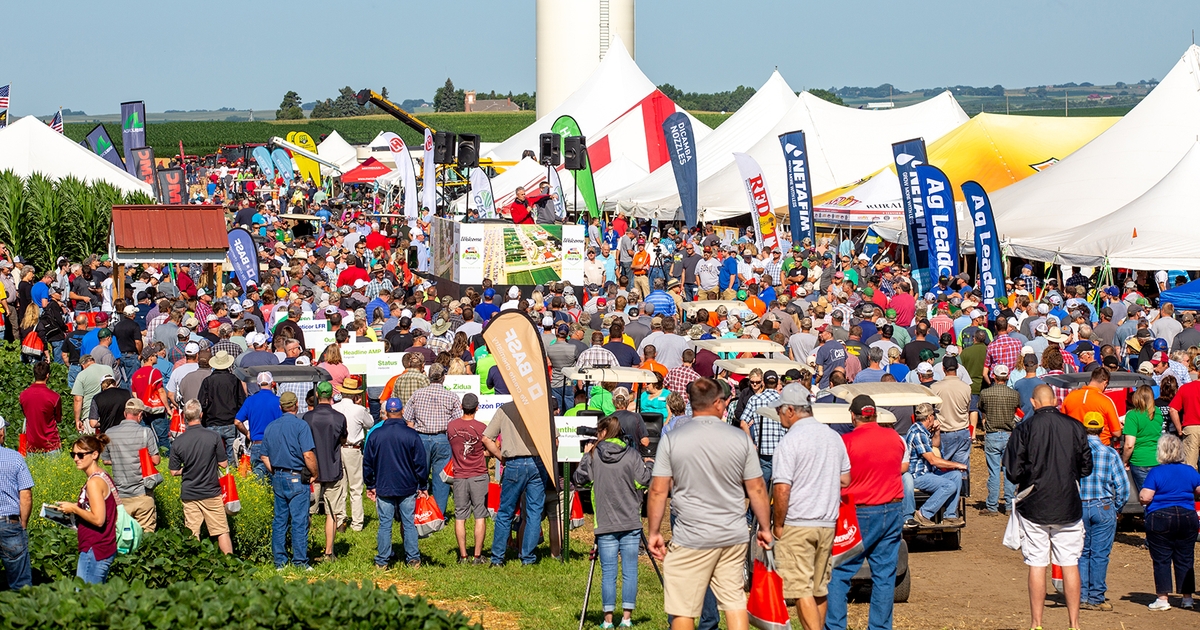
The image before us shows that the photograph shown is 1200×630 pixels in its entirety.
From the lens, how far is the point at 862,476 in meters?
7.50

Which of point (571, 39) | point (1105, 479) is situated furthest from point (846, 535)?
point (571, 39)

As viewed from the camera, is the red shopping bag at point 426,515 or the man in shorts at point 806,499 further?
the red shopping bag at point 426,515

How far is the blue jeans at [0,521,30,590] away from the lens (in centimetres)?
775

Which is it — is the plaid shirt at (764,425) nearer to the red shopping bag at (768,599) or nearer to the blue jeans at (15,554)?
the red shopping bag at (768,599)

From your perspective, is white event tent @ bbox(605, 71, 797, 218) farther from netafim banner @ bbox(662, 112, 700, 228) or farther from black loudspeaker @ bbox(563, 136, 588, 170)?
black loudspeaker @ bbox(563, 136, 588, 170)

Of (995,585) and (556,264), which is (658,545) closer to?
(995,585)

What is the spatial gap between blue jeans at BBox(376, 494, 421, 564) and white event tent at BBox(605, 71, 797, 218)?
2222 cm

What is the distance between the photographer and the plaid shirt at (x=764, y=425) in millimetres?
9891

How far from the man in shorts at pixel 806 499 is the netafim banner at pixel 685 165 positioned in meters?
20.9

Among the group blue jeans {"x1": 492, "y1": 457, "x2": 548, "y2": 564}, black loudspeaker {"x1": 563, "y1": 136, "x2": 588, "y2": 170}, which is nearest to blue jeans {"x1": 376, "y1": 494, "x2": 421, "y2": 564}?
blue jeans {"x1": 492, "y1": 457, "x2": 548, "y2": 564}

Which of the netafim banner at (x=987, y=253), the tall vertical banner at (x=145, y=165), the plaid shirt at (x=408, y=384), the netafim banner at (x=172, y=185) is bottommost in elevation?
the plaid shirt at (x=408, y=384)

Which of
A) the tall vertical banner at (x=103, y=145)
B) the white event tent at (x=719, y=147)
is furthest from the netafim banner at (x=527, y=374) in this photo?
the tall vertical banner at (x=103, y=145)

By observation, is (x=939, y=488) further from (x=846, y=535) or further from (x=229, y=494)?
(x=229, y=494)

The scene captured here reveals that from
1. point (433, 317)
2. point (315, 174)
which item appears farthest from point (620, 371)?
point (315, 174)
